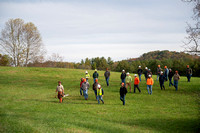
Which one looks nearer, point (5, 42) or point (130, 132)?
point (130, 132)

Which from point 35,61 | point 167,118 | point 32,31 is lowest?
point 167,118

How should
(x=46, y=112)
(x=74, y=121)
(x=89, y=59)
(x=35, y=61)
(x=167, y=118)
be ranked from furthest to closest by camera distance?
1. (x=89, y=59)
2. (x=35, y=61)
3. (x=46, y=112)
4. (x=167, y=118)
5. (x=74, y=121)

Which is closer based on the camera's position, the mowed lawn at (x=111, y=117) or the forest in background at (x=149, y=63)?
the mowed lawn at (x=111, y=117)

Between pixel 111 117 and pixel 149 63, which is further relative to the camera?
pixel 149 63

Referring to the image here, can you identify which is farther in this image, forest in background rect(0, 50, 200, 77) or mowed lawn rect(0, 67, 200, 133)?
forest in background rect(0, 50, 200, 77)

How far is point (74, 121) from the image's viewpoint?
11.5m

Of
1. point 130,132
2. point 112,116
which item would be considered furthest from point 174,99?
point 130,132

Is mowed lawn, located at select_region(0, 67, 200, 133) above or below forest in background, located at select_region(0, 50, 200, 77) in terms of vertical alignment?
below

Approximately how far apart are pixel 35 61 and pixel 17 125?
50.8 meters

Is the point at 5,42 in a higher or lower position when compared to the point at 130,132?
higher

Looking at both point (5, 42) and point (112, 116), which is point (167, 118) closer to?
point (112, 116)

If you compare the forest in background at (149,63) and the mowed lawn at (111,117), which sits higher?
the forest in background at (149,63)

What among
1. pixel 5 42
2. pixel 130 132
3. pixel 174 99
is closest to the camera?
pixel 130 132

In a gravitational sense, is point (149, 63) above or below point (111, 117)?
above
